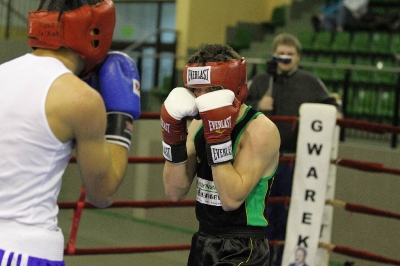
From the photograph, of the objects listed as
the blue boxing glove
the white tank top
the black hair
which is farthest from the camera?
the white tank top

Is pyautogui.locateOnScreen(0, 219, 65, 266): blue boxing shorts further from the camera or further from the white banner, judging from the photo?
the camera

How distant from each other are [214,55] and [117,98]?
744 millimetres

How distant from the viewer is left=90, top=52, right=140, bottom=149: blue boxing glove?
164cm

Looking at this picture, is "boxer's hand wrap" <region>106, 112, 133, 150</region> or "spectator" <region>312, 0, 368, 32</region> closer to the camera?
"boxer's hand wrap" <region>106, 112, 133, 150</region>

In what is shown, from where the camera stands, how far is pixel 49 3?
5.33 feet

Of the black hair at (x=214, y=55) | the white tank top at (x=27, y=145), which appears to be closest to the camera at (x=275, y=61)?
the black hair at (x=214, y=55)

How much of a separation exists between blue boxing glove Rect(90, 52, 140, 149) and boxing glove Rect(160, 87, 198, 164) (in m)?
0.59


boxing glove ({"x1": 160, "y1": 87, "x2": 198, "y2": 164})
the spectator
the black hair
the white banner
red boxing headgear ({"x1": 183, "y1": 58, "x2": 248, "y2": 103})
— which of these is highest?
the spectator

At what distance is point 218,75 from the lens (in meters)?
2.27

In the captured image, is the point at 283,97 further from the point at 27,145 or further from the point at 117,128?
the point at 27,145

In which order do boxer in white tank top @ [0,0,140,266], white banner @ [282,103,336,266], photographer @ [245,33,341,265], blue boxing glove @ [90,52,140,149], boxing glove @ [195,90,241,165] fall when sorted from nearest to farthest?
boxer in white tank top @ [0,0,140,266], blue boxing glove @ [90,52,140,149], boxing glove @ [195,90,241,165], white banner @ [282,103,336,266], photographer @ [245,33,341,265]

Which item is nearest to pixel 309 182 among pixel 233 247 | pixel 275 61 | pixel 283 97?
pixel 283 97

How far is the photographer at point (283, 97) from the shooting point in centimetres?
419

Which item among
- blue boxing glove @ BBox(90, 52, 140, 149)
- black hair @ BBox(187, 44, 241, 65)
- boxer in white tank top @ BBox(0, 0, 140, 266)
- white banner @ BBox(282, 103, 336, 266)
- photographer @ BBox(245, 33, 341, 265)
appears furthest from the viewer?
photographer @ BBox(245, 33, 341, 265)
